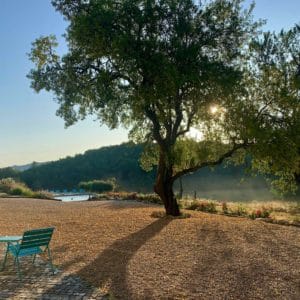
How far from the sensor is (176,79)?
36.2ft

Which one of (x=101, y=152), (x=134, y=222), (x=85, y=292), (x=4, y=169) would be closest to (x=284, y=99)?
(x=134, y=222)

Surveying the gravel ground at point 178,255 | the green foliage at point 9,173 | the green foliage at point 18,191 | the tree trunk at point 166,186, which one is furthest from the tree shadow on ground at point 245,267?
the green foliage at point 9,173

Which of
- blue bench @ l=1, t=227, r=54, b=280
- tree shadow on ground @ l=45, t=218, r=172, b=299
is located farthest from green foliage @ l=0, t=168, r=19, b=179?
blue bench @ l=1, t=227, r=54, b=280

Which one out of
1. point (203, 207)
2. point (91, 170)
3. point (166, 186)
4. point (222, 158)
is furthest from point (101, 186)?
point (91, 170)

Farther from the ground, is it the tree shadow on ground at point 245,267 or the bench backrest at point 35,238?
the bench backrest at point 35,238

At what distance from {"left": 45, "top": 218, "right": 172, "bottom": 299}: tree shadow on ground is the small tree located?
131 inches

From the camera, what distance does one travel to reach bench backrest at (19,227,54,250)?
6839mm

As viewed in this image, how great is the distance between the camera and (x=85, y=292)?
5805 mm

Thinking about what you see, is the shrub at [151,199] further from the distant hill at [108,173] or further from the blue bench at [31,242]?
the distant hill at [108,173]

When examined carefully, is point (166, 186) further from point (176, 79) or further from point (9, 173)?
point (9, 173)

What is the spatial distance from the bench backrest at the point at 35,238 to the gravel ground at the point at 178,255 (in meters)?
0.67

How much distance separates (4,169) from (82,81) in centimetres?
3845

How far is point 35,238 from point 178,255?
273 centimetres

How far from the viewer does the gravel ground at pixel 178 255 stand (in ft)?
19.9
